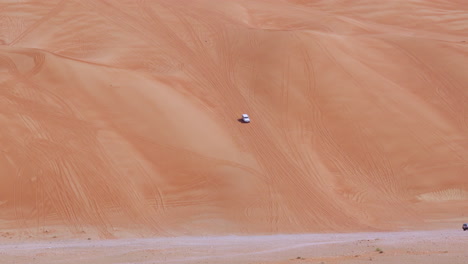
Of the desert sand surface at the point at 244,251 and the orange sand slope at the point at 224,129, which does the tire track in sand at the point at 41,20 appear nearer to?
the orange sand slope at the point at 224,129

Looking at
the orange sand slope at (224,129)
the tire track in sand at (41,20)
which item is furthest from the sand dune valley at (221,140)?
the tire track in sand at (41,20)

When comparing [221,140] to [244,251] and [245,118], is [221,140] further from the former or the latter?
[244,251]

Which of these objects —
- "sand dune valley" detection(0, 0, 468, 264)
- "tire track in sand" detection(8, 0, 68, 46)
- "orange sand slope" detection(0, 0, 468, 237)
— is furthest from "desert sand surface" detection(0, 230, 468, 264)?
"tire track in sand" detection(8, 0, 68, 46)

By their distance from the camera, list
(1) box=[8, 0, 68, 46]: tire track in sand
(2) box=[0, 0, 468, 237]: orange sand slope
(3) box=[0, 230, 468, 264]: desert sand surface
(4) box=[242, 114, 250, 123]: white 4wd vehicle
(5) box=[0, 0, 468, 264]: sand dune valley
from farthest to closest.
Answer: (1) box=[8, 0, 68, 46]: tire track in sand < (4) box=[242, 114, 250, 123]: white 4wd vehicle < (2) box=[0, 0, 468, 237]: orange sand slope < (5) box=[0, 0, 468, 264]: sand dune valley < (3) box=[0, 230, 468, 264]: desert sand surface

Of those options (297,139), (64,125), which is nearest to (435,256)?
(297,139)

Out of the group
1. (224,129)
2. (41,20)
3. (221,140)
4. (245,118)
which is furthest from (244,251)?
(41,20)

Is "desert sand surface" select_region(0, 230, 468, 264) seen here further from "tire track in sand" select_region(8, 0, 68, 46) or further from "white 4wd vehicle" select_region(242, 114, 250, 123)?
"tire track in sand" select_region(8, 0, 68, 46)
